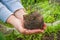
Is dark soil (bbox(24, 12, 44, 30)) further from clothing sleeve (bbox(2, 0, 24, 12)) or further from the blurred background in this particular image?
the blurred background

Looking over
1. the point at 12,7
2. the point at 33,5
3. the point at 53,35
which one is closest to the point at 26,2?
the point at 33,5

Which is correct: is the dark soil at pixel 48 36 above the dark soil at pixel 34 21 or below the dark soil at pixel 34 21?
below

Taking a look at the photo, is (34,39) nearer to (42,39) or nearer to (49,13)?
(42,39)

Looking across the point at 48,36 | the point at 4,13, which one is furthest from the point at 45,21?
the point at 4,13

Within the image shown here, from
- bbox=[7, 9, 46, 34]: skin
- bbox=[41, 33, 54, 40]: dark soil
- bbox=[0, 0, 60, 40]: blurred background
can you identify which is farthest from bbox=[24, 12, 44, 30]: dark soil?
bbox=[41, 33, 54, 40]: dark soil

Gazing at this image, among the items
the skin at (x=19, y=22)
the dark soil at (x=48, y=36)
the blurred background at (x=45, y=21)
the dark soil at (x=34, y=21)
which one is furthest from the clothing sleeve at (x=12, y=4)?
the dark soil at (x=48, y=36)

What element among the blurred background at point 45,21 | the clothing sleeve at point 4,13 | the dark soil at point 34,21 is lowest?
the blurred background at point 45,21

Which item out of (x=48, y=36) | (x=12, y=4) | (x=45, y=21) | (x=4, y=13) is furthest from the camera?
(x=45, y=21)

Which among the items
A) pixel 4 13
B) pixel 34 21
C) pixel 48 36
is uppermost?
pixel 4 13

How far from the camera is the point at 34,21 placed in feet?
8.54

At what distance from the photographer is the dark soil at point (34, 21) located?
8.14ft

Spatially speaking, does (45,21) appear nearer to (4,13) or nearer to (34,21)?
(34,21)

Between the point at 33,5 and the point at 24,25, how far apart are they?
2145mm

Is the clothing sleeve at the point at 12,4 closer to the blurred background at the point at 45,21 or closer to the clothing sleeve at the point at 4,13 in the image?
the clothing sleeve at the point at 4,13
